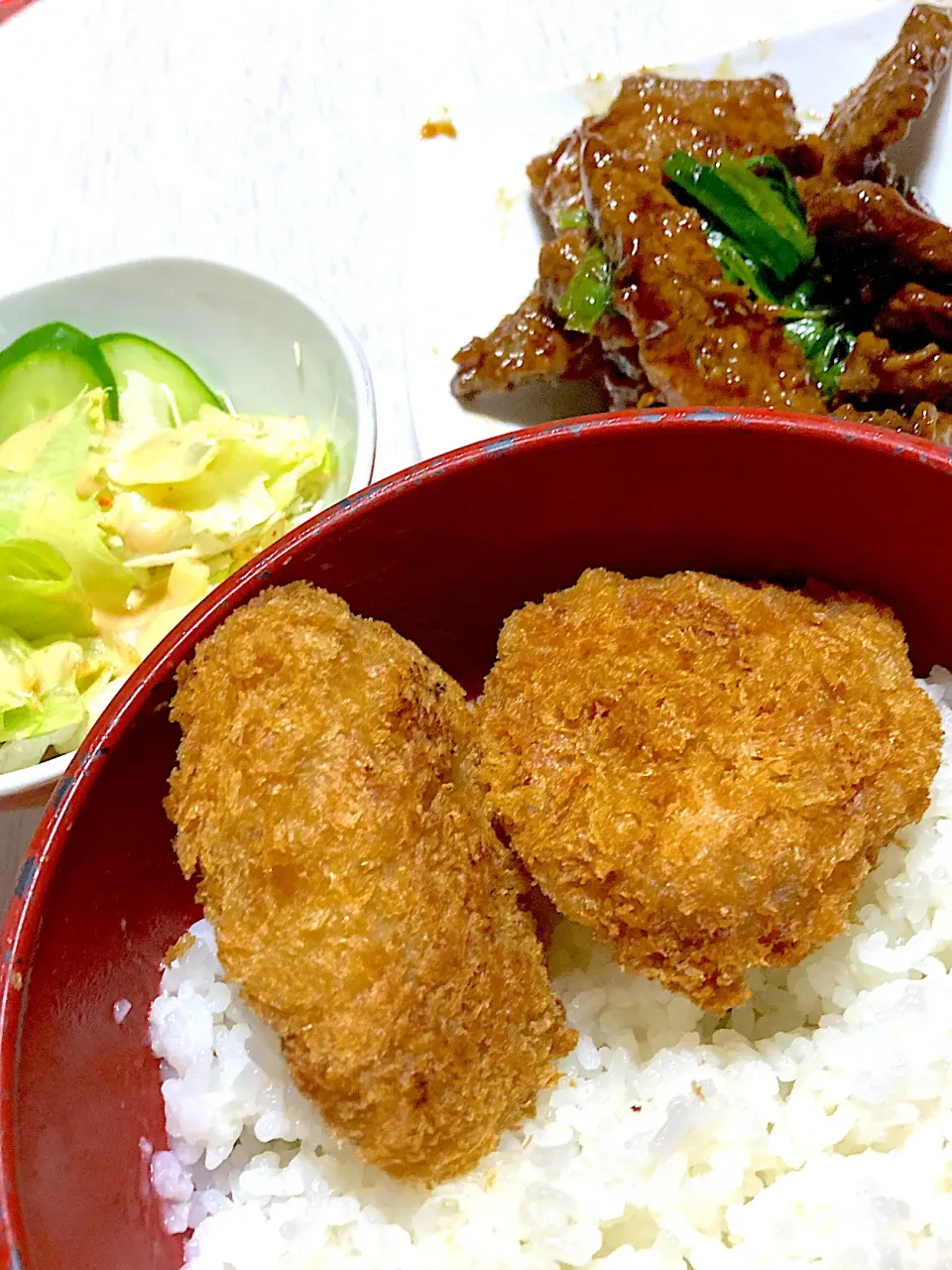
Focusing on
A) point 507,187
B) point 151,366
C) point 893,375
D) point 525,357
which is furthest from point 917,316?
point 151,366

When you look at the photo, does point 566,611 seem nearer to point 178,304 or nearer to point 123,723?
point 123,723

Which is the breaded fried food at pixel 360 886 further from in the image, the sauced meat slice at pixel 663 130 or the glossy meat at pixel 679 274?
the sauced meat slice at pixel 663 130

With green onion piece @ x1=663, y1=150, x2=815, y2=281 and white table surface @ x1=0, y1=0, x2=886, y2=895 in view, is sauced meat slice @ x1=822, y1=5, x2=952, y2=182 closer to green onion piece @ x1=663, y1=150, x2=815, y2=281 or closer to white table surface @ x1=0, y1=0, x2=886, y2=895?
green onion piece @ x1=663, y1=150, x2=815, y2=281

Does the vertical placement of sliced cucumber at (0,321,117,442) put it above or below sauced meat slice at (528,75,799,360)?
below

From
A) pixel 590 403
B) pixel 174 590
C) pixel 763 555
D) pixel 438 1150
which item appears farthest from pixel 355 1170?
pixel 590 403

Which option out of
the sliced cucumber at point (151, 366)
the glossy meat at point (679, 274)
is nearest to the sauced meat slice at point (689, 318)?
the glossy meat at point (679, 274)

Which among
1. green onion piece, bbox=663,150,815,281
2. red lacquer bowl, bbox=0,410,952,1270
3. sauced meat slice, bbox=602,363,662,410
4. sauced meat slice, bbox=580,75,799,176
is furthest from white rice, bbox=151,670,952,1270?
sauced meat slice, bbox=580,75,799,176
